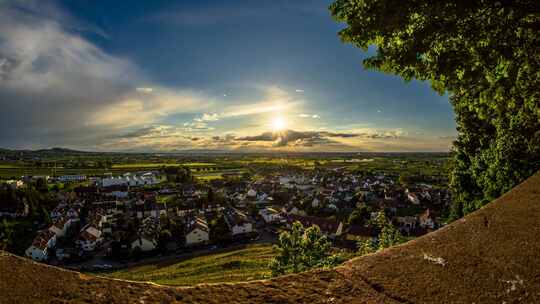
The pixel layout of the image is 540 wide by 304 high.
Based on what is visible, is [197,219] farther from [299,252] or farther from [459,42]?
[459,42]

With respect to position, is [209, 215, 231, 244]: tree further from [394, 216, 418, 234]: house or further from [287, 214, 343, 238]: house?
[394, 216, 418, 234]: house

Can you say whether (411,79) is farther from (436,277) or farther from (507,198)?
(436,277)

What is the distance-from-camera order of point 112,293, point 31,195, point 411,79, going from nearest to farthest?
point 112,293
point 411,79
point 31,195

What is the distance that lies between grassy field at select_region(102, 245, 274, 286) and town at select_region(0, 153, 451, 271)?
5.73 m

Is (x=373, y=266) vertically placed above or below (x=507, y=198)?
below

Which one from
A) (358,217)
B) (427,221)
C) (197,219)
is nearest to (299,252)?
(197,219)

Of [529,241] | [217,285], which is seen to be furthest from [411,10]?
[217,285]

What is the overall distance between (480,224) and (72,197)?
102 m

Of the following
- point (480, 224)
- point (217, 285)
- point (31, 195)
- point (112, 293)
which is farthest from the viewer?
point (31, 195)

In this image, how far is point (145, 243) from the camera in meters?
45.2

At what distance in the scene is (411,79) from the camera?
251 inches

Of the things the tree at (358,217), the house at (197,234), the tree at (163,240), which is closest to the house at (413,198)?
the tree at (358,217)

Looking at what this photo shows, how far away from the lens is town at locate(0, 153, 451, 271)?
44375 millimetres

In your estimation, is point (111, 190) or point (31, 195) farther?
point (111, 190)
